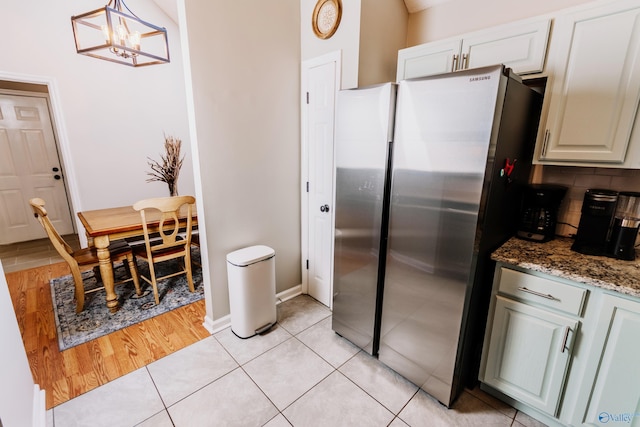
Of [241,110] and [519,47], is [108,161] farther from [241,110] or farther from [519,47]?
[519,47]

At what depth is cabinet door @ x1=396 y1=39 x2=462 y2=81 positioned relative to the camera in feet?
5.65

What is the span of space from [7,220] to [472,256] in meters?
5.82

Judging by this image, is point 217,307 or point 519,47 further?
point 217,307

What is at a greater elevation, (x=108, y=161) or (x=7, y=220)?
(x=108, y=161)

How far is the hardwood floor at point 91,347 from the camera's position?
1707mm

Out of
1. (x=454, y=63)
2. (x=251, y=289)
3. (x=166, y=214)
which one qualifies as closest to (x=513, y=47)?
(x=454, y=63)

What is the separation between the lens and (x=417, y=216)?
1.47 meters

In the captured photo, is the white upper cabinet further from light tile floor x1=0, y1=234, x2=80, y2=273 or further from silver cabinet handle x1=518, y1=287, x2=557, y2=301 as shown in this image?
light tile floor x1=0, y1=234, x2=80, y2=273

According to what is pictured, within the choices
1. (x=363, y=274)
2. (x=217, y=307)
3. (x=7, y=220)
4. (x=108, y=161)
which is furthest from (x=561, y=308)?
(x=7, y=220)

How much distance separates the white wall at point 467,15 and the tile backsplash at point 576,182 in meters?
0.94

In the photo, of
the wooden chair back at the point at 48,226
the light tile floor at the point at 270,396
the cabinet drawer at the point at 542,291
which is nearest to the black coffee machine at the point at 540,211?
the cabinet drawer at the point at 542,291

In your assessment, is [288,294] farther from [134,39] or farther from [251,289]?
[134,39]

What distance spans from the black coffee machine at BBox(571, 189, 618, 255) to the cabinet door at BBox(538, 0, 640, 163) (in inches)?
7.1

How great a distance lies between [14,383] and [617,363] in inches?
104
